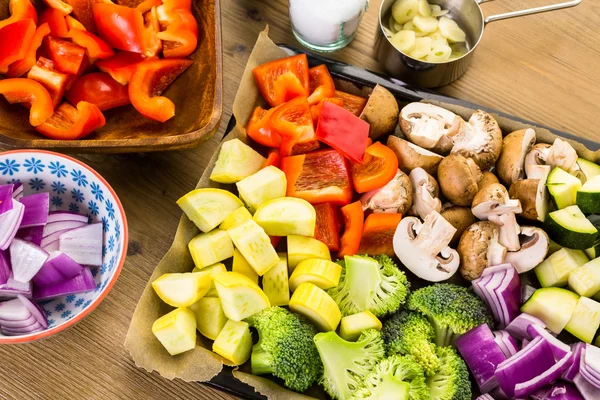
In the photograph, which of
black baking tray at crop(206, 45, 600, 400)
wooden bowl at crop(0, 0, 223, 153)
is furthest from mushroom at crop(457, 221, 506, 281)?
wooden bowl at crop(0, 0, 223, 153)

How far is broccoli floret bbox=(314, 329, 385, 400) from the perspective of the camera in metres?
1.82

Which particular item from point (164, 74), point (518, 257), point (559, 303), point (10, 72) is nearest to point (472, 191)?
point (518, 257)

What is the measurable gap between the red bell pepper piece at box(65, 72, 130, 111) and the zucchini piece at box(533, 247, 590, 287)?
1.57m

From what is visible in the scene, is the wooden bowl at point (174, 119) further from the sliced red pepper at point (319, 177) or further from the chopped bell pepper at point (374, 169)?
the chopped bell pepper at point (374, 169)

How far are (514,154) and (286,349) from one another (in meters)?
1.06

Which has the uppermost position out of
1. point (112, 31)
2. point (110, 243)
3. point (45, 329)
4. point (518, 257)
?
point (112, 31)

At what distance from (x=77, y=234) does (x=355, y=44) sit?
4.56ft

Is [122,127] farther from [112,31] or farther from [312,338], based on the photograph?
[312,338]

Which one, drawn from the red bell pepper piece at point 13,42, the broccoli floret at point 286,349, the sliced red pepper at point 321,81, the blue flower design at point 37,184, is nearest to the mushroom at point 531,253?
the broccoli floret at point 286,349

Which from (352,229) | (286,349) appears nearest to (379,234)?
(352,229)

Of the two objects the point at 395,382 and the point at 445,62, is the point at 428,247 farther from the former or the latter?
the point at 445,62

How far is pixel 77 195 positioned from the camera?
198 centimetres

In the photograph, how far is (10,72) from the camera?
2.07 metres

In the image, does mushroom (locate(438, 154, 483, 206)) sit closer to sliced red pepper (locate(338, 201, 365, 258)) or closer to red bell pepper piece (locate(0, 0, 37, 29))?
sliced red pepper (locate(338, 201, 365, 258))
